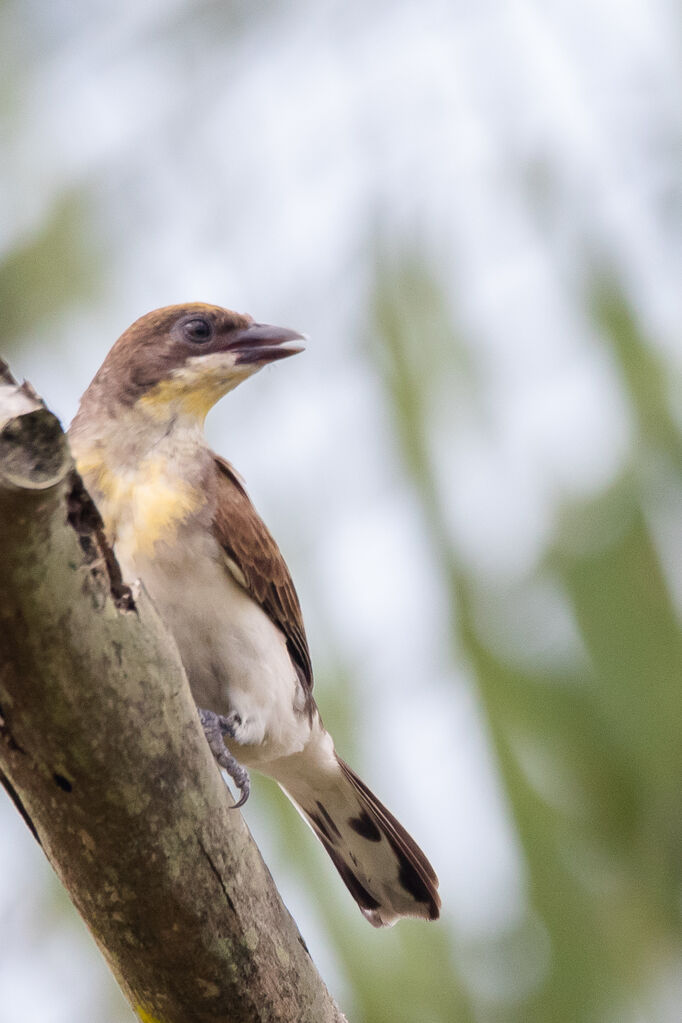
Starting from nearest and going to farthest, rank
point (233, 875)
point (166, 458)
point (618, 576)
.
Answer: point (233, 875)
point (166, 458)
point (618, 576)

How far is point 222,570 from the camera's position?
3.19 meters

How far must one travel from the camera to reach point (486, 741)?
352 cm

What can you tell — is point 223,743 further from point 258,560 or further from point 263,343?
point 263,343

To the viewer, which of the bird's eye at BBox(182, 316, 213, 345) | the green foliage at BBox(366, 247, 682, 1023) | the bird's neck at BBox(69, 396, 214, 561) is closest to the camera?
the bird's neck at BBox(69, 396, 214, 561)

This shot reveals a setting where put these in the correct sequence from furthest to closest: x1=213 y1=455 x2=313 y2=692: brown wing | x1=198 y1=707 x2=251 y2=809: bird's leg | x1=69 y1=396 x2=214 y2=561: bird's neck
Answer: x1=213 y1=455 x2=313 y2=692: brown wing, x1=69 y1=396 x2=214 y2=561: bird's neck, x1=198 y1=707 x2=251 y2=809: bird's leg

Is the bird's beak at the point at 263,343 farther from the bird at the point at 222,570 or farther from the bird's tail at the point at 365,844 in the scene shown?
the bird's tail at the point at 365,844

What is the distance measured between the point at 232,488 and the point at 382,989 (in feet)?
5.19

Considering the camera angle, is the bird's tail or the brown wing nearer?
the brown wing

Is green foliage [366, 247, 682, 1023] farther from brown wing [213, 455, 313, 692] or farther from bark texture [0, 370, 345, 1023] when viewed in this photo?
bark texture [0, 370, 345, 1023]

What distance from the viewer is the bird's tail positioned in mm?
3473

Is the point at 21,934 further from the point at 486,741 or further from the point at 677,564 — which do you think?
the point at 677,564

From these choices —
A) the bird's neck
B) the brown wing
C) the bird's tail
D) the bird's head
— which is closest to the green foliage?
the bird's tail

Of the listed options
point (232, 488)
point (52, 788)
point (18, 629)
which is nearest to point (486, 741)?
point (232, 488)

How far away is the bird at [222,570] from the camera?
3105mm
